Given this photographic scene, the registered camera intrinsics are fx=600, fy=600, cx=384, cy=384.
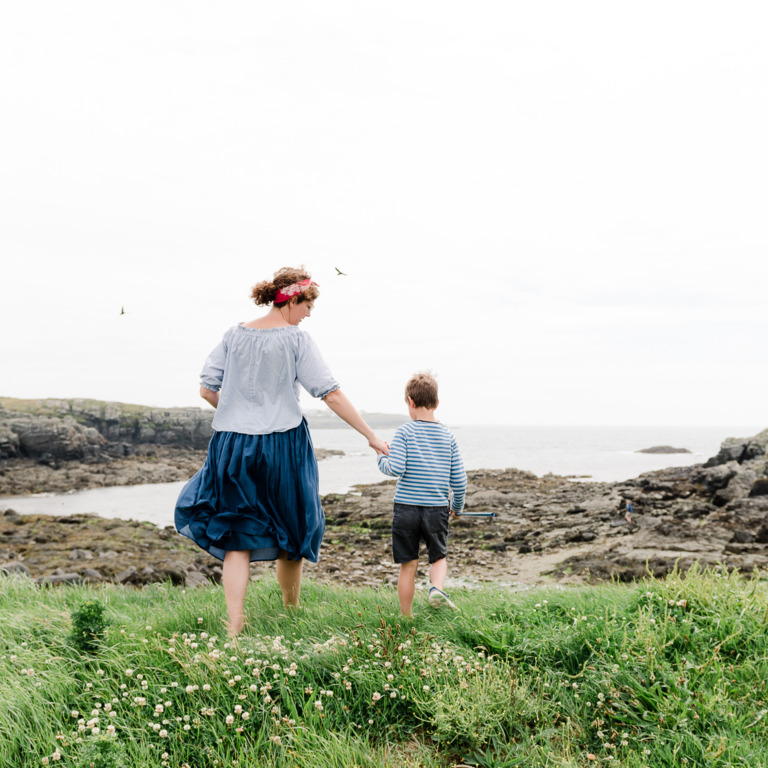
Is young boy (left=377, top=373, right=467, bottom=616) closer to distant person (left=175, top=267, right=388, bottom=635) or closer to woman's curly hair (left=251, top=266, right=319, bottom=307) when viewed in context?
distant person (left=175, top=267, right=388, bottom=635)

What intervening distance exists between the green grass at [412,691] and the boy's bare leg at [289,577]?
407 mm

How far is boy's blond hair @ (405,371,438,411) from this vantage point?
509 centimetres

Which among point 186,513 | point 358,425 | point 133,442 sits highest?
point 358,425

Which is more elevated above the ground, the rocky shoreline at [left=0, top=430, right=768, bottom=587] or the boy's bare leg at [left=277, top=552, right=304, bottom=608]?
the boy's bare leg at [left=277, top=552, right=304, bottom=608]

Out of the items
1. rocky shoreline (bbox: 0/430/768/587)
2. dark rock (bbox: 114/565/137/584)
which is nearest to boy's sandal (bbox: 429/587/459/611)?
rocky shoreline (bbox: 0/430/768/587)

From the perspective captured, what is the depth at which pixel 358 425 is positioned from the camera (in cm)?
439

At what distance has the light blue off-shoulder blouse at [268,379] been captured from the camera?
14.2 ft

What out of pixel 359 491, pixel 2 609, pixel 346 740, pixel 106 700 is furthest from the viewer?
pixel 359 491

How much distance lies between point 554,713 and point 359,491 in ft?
87.3

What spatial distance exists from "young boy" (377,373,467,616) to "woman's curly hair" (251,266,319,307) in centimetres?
126

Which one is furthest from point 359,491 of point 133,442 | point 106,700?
point 133,442

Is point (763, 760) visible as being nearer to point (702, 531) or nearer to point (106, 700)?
point (106, 700)

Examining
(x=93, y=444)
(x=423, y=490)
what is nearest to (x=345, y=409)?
(x=423, y=490)

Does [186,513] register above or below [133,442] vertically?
above
